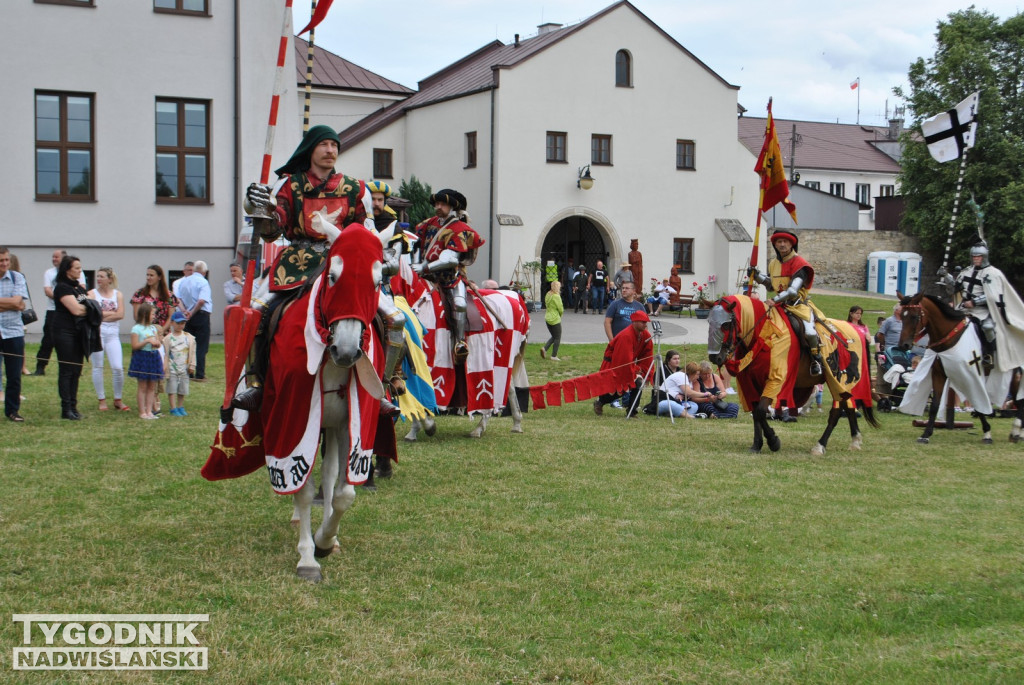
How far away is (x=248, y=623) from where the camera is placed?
537 cm

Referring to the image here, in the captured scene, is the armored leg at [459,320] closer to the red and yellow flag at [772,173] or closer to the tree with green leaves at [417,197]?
the red and yellow flag at [772,173]

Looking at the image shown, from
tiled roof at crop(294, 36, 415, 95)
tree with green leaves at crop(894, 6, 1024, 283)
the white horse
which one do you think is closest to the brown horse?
the white horse

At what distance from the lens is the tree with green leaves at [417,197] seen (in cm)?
3456

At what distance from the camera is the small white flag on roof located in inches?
582

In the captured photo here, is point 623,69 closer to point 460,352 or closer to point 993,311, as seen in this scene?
point 993,311

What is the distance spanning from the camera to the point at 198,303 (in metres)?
16.6

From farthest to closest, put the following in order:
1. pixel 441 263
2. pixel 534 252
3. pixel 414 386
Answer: pixel 534 252, pixel 441 263, pixel 414 386

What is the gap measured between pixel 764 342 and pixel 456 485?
4.29 meters

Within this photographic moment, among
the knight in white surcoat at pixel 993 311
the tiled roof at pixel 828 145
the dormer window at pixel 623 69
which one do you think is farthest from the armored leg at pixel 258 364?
the tiled roof at pixel 828 145

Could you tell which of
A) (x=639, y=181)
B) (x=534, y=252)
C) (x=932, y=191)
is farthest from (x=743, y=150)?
(x=932, y=191)

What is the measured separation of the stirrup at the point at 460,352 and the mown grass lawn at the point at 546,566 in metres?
1.14

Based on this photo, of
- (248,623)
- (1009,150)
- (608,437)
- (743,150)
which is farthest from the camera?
(1009,150)

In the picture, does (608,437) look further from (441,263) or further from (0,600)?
(0,600)

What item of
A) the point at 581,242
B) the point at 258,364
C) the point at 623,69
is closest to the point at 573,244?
the point at 581,242
